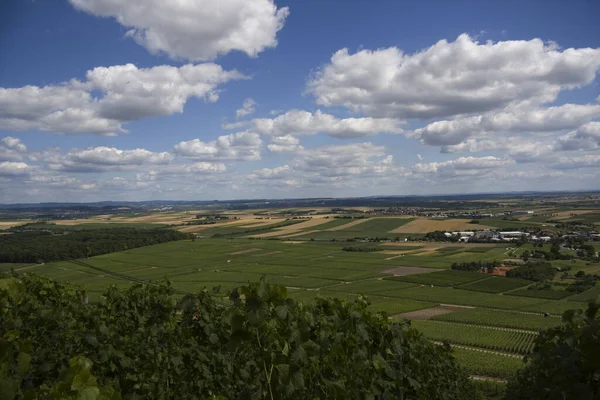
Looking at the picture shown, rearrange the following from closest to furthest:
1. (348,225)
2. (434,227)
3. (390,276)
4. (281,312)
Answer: (281,312), (390,276), (434,227), (348,225)

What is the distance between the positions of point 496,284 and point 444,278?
838cm

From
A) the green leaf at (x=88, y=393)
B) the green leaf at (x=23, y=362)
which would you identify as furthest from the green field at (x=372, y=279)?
the green leaf at (x=88, y=393)

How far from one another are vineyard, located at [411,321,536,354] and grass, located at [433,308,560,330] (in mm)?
1228

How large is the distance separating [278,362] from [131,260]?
306ft

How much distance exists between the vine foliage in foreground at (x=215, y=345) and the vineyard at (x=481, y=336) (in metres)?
35.1

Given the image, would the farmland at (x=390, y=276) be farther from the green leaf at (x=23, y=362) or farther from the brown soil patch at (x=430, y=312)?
the green leaf at (x=23, y=362)

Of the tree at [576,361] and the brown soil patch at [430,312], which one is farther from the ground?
the tree at [576,361]

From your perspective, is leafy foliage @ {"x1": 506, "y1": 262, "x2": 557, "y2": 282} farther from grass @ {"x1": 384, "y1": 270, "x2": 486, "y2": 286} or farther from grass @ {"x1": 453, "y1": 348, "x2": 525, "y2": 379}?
grass @ {"x1": 453, "y1": 348, "x2": 525, "y2": 379}

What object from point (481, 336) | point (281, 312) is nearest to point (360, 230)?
point (481, 336)

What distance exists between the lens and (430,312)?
53344 millimetres

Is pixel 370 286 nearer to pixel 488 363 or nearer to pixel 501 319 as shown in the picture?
pixel 501 319

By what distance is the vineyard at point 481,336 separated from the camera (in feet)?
136

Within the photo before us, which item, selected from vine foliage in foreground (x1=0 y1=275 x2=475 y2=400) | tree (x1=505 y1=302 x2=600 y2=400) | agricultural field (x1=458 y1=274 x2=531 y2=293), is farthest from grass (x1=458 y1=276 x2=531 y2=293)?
tree (x1=505 y1=302 x2=600 y2=400)

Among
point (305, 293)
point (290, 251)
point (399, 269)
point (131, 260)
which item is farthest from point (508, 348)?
point (131, 260)
